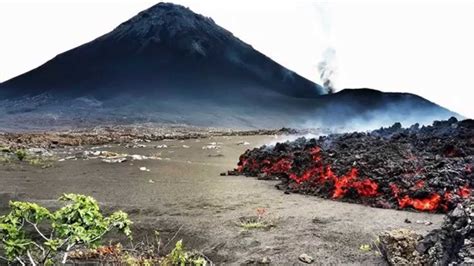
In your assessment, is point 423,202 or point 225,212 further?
point 225,212

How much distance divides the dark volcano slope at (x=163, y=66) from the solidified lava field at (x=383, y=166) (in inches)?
3845

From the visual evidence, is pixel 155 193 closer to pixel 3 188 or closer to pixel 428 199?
pixel 3 188

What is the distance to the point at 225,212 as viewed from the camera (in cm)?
929

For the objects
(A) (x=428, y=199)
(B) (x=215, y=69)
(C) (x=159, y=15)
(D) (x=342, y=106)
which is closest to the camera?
(A) (x=428, y=199)

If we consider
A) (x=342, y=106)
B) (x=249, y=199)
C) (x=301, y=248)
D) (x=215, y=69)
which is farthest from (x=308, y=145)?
(x=215, y=69)

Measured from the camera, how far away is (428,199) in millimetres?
8945

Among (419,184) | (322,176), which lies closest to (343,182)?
(322,176)

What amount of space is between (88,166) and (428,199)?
12.4 meters

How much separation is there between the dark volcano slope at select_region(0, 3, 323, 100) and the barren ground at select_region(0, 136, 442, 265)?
317ft

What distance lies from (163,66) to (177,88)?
15709mm

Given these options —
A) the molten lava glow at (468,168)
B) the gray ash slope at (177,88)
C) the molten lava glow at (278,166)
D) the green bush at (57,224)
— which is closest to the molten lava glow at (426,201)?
the molten lava glow at (468,168)

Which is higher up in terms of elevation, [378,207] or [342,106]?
[342,106]

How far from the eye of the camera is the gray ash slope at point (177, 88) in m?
91.9

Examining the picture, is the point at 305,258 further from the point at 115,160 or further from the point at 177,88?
the point at 177,88
